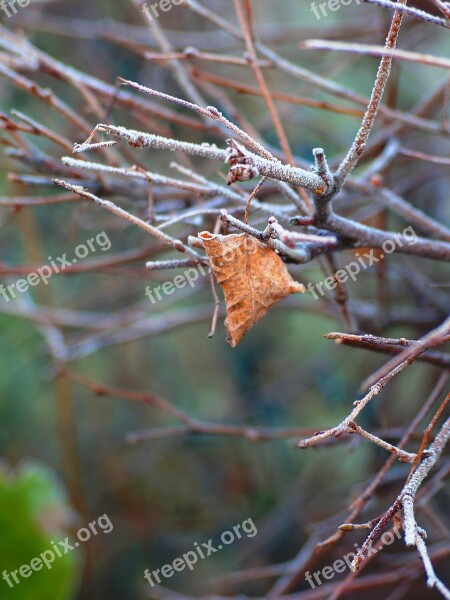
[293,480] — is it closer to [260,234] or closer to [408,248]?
[408,248]

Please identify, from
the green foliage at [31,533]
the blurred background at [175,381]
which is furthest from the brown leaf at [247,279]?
the green foliage at [31,533]

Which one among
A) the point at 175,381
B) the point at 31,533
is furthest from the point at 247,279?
the point at 175,381

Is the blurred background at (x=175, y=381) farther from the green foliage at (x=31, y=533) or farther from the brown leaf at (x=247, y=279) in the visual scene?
the brown leaf at (x=247, y=279)

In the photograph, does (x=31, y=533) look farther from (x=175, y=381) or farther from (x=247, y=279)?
(x=247, y=279)

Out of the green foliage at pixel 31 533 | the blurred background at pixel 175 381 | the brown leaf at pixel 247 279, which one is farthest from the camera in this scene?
the blurred background at pixel 175 381

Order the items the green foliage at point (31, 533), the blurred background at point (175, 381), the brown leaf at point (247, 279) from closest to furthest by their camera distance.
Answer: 1. the brown leaf at point (247, 279)
2. the green foliage at point (31, 533)
3. the blurred background at point (175, 381)

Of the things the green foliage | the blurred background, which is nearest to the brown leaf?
the blurred background

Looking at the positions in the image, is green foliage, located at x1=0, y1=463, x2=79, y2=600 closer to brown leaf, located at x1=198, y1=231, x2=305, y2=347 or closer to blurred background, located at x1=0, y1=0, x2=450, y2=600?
blurred background, located at x1=0, y1=0, x2=450, y2=600

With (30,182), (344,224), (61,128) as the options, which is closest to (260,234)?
(344,224)
